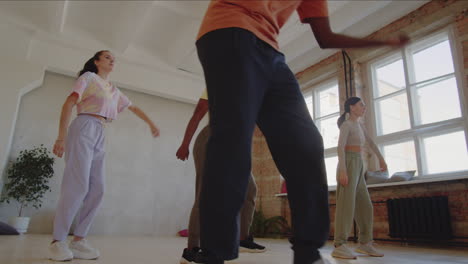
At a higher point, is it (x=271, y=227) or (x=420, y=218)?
(x=420, y=218)

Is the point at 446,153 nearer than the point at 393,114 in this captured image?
Yes

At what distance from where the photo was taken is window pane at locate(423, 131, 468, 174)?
3795 millimetres

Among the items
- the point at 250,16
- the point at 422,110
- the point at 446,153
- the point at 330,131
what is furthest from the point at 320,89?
the point at 250,16

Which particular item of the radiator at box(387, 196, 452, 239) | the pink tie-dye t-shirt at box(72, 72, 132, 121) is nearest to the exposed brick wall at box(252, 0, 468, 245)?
the radiator at box(387, 196, 452, 239)

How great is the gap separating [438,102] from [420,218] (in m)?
1.53

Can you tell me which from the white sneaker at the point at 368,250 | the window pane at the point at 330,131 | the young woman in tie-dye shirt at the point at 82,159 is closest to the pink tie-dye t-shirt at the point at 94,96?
the young woman in tie-dye shirt at the point at 82,159

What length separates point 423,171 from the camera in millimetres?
4133

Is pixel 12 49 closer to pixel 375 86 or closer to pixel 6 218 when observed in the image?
pixel 6 218

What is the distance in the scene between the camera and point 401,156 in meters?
4.48

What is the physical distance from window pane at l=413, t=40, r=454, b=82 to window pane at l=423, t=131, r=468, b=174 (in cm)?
84

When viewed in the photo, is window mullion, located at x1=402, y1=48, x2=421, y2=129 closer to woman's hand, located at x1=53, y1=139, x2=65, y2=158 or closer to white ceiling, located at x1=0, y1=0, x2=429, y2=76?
white ceiling, located at x1=0, y1=0, x2=429, y2=76

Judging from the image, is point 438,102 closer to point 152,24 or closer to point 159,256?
point 159,256

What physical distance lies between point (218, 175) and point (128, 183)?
5520 mm

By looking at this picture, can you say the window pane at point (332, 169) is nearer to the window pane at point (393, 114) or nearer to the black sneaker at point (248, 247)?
the window pane at point (393, 114)
